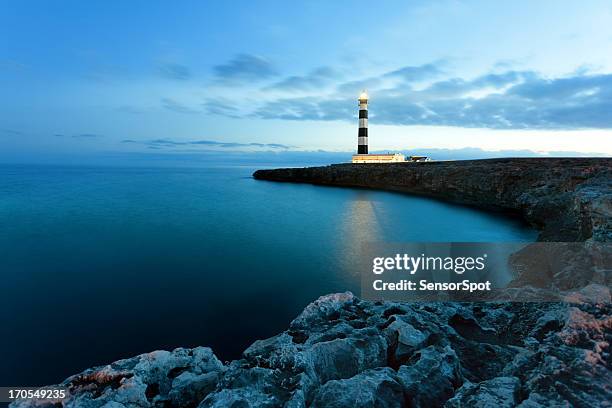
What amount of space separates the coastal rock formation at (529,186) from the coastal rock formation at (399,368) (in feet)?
13.9

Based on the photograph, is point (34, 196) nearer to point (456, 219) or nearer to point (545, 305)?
point (456, 219)

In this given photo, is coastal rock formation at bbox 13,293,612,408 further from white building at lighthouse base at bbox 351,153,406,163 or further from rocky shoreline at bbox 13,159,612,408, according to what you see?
white building at lighthouse base at bbox 351,153,406,163

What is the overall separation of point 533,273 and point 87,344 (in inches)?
412

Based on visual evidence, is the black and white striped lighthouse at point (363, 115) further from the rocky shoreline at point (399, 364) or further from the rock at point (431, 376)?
the rock at point (431, 376)

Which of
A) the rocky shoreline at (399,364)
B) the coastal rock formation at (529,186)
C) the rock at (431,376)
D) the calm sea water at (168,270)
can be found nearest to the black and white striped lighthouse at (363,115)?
the coastal rock formation at (529,186)

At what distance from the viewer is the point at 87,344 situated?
7.23 meters

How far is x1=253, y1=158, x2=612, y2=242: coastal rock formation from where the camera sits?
9383 millimetres

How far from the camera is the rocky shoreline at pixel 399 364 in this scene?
12.9ft

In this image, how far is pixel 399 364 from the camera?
15.8ft

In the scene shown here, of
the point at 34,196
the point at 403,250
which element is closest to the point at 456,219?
the point at 403,250

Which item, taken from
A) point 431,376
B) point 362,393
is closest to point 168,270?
point 362,393

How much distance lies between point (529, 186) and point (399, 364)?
22.8 m

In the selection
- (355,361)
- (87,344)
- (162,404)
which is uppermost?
(355,361)

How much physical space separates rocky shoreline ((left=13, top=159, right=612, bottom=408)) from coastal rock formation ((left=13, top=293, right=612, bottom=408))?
0.6 inches
